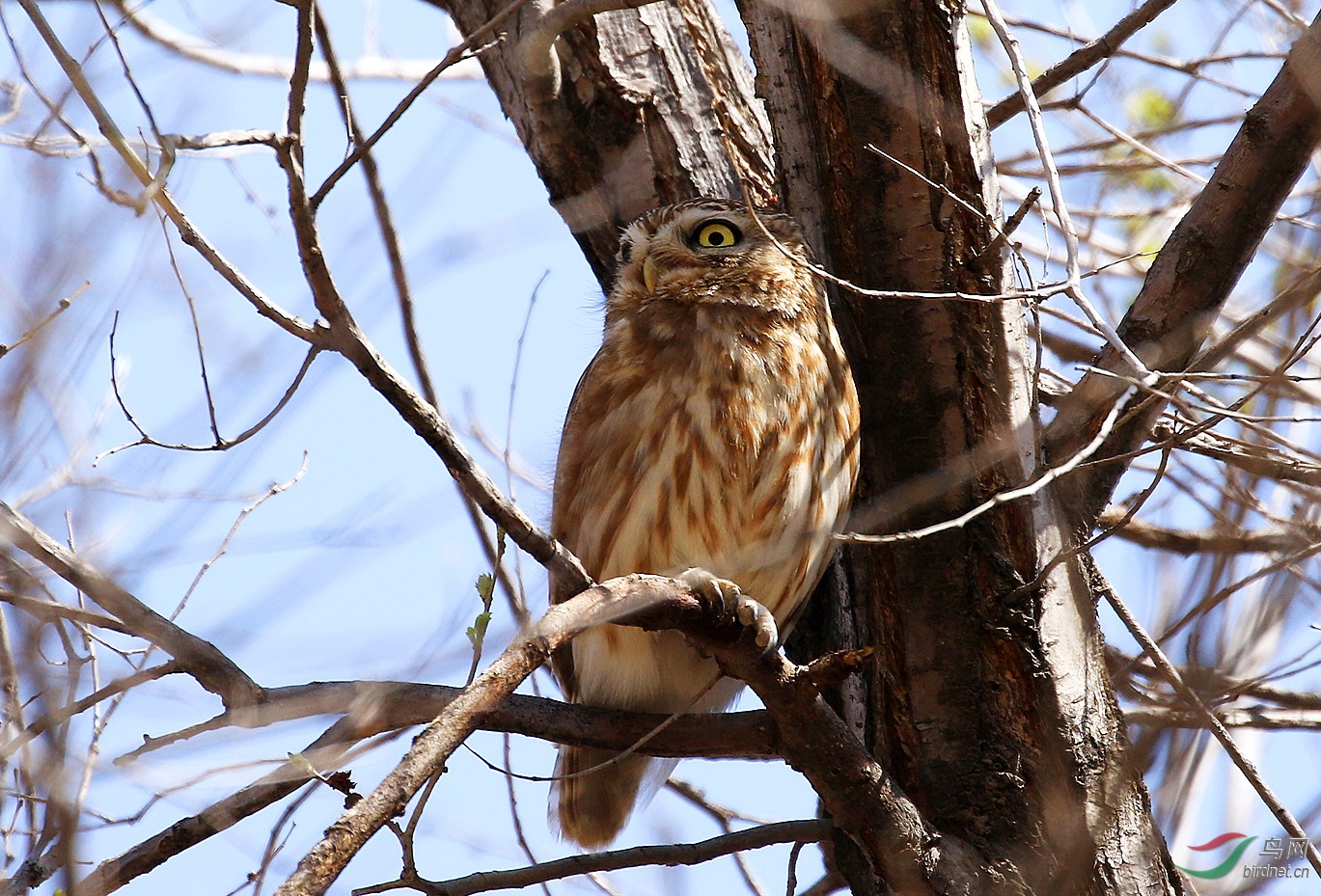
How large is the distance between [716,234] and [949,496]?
1.20 meters

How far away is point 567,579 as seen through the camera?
240 centimetres

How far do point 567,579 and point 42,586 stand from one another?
90cm

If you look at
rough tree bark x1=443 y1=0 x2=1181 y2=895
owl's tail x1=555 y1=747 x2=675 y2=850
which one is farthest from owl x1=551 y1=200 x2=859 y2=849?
rough tree bark x1=443 y1=0 x2=1181 y2=895

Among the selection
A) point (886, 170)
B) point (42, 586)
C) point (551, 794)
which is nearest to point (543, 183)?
point (886, 170)

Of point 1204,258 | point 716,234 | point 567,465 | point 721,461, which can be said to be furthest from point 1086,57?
point 567,465

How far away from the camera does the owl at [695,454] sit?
10.6ft

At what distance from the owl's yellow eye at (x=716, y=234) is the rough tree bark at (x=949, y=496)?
1.77 feet

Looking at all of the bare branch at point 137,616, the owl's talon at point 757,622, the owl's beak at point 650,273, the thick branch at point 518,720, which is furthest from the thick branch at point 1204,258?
the bare branch at point 137,616

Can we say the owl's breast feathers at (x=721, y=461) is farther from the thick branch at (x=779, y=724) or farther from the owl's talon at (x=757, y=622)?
the thick branch at (x=779, y=724)

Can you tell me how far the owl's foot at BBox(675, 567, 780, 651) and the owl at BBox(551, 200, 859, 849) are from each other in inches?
20.4

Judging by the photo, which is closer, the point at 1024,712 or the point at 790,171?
the point at 1024,712

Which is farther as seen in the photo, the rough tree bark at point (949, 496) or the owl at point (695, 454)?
the owl at point (695, 454)

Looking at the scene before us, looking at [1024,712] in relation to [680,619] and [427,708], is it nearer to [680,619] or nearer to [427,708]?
[680,619]

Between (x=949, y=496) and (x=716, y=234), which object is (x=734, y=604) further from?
(x=716, y=234)
